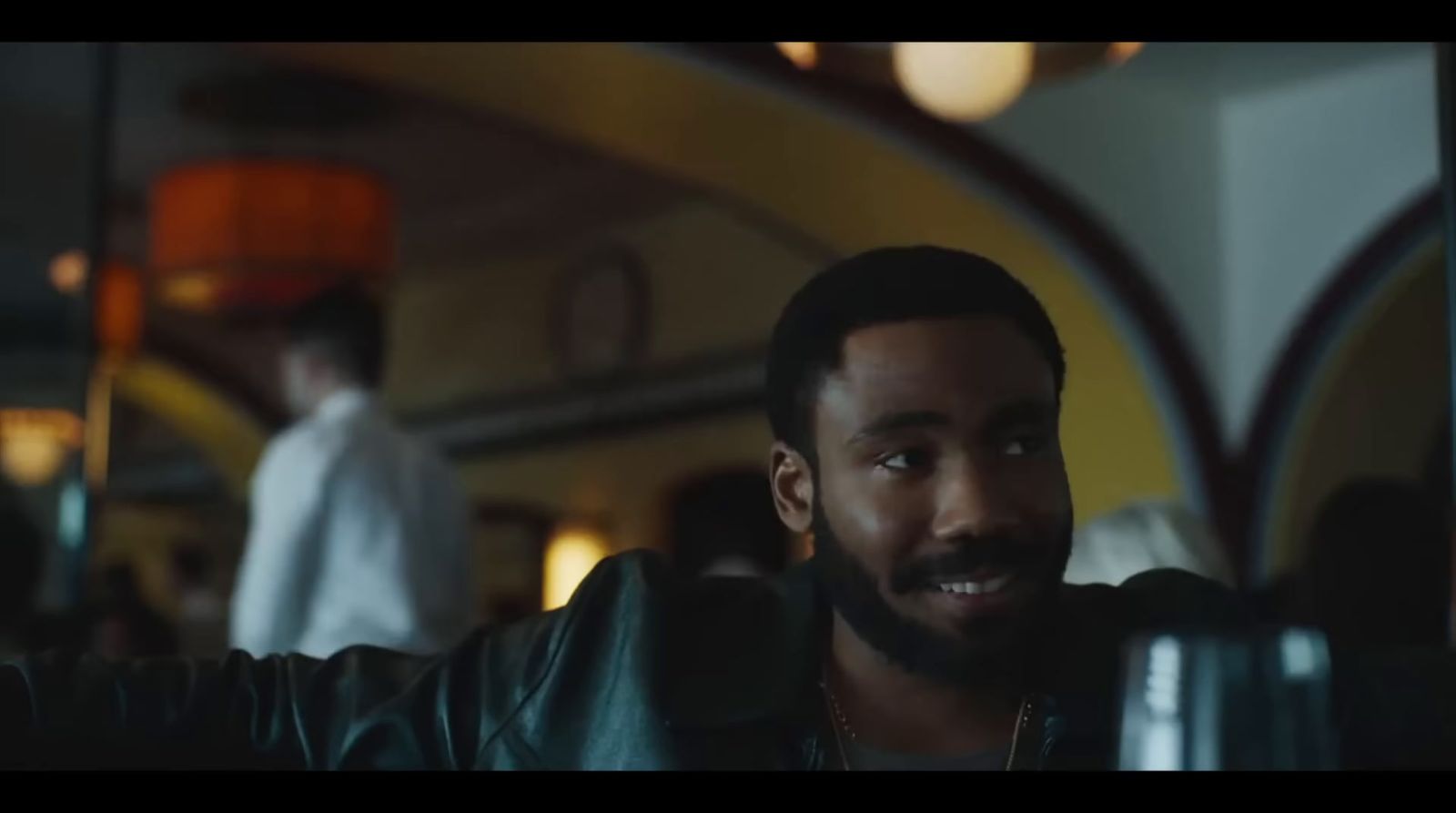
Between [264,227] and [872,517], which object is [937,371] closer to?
[872,517]

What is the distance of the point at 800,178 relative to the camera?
14.5 ft

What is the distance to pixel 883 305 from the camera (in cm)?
101

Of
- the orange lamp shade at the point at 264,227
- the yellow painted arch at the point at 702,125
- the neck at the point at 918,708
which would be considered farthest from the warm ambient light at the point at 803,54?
the orange lamp shade at the point at 264,227

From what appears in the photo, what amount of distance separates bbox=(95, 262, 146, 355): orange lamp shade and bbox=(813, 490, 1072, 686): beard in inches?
208

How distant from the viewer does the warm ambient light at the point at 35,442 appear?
3457mm

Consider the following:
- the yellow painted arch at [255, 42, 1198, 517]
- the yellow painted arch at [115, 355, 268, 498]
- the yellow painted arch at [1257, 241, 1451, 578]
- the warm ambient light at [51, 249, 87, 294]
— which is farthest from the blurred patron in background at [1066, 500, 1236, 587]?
the yellow painted arch at [115, 355, 268, 498]

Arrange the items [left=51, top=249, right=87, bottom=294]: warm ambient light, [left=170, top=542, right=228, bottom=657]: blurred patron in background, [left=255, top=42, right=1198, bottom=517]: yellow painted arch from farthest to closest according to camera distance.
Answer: [left=170, top=542, right=228, bottom=657]: blurred patron in background < [left=255, top=42, right=1198, bottom=517]: yellow painted arch < [left=51, top=249, right=87, bottom=294]: warm ambient light

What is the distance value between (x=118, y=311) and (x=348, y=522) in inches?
128

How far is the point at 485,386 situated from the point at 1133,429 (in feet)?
23.0

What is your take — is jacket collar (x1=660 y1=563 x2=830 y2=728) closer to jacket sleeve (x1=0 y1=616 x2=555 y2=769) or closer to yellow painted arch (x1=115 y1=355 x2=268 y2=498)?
jacket sleeve (x1=0 y1=616 x2=555 y2=769)

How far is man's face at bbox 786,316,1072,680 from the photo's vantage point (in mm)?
966

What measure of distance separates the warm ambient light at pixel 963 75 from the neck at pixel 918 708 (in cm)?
92

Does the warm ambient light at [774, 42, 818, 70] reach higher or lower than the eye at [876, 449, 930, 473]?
higher

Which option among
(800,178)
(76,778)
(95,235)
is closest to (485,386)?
(800,178)
